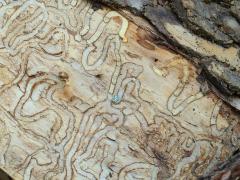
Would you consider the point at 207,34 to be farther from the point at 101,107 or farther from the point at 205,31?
the point at 101,107

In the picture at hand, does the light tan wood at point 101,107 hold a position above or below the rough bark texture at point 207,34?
below

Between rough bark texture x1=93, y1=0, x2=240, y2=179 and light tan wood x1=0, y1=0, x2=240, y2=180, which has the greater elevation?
rough bark texture x1=93, y1=0, x2=240, y2=179

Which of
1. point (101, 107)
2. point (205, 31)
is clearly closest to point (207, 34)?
point (205, 31)

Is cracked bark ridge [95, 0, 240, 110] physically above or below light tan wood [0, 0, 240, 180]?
above

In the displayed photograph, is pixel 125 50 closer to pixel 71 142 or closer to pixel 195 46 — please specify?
pixel 195 46

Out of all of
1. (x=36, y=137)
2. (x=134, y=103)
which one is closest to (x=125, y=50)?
(x=134, y=103)
